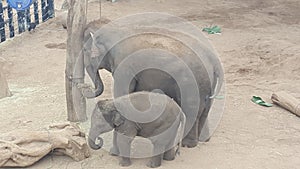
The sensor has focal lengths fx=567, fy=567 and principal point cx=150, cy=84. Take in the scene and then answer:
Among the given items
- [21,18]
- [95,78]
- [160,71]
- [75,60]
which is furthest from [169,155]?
[21,18]

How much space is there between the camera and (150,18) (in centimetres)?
1070

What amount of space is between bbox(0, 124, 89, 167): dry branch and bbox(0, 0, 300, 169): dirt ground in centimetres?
11

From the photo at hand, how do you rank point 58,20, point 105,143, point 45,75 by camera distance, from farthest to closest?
point 58,20, point 45,75, point 105,143

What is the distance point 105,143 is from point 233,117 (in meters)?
1.53

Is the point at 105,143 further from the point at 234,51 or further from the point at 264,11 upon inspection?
the point at 264,11

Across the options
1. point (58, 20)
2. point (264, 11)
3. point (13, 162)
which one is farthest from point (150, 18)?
point (13, 162)

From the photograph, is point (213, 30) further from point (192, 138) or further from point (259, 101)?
point (192, 138)

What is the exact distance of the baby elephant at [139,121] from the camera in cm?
464

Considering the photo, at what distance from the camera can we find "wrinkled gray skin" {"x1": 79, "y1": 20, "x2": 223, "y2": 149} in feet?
16.8

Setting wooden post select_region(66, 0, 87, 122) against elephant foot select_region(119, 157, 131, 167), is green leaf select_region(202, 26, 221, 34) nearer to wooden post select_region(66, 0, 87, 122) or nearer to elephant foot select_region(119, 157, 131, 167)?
wooden post select_region(66, 0, 87, 122)

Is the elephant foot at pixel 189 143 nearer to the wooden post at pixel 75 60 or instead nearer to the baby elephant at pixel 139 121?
the baby elephant at pixel 139 121

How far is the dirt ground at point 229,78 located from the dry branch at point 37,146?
0.35 feet

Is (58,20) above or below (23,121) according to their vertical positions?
below

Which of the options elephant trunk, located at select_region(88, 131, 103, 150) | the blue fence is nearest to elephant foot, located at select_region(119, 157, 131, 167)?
elephant trunk, located at select_region(88, 131, 103, 150)
